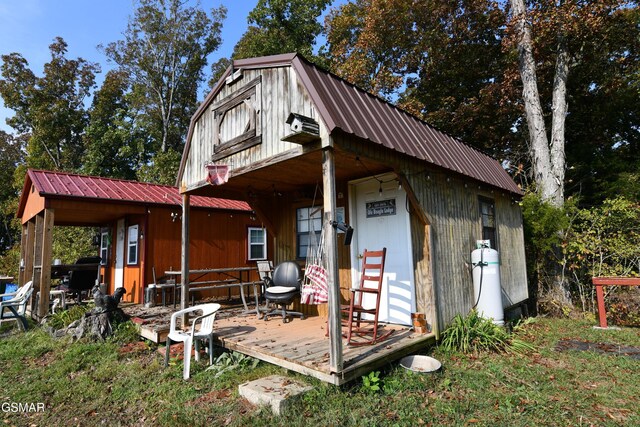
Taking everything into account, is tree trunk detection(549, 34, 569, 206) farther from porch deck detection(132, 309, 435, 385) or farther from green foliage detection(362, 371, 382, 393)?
green foliage detection(362, 371, 382, 393)

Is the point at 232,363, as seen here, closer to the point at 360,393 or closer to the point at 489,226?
the point at 360,393

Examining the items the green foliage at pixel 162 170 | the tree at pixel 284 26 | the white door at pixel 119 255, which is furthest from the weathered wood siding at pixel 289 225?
the tree at pixel 284 26

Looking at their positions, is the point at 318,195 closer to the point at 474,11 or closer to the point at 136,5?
the point at 474,11

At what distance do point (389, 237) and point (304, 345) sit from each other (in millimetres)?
2051

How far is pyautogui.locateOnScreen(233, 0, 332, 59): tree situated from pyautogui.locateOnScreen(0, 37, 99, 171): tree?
36.7ft

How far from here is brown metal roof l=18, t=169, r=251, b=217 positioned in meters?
7.51

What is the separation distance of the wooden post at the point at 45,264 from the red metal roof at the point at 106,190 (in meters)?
0.53

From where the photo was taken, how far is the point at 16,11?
696 centimetres

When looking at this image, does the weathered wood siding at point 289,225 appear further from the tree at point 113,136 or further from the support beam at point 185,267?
the tree at point 113,136

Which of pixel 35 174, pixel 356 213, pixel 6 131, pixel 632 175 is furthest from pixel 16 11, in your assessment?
pixel 6 131

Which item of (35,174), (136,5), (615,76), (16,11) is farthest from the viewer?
(136,5)

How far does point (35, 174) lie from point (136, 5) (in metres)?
17.3
